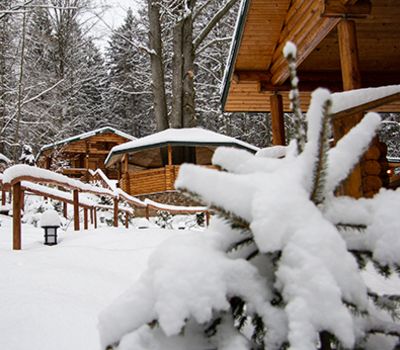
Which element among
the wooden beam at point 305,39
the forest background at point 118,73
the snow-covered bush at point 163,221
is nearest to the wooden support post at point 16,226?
the wooden beam at point 305,39

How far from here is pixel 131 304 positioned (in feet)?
3.44

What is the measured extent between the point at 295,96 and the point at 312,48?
227 inches

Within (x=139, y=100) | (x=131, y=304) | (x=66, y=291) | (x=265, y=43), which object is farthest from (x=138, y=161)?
A: (x=131, y=304)

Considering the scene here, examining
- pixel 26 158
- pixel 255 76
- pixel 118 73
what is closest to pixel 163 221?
pixel 26 158

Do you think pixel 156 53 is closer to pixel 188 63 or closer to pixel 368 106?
pixel 188 63

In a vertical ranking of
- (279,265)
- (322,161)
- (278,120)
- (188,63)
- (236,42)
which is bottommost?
(279,265)

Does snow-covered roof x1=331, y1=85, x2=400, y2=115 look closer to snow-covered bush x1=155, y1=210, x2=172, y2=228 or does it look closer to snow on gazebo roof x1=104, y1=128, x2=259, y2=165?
snow-covered bush x1=155, y1=210, x2=172, y2=228

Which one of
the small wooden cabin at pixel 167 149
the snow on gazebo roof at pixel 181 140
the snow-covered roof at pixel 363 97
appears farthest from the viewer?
the small wooden cabin at pixel 167 149

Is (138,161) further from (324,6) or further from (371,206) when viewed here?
(371,206)

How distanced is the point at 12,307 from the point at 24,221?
917 centimetres

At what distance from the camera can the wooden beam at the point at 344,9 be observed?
17.1 ft

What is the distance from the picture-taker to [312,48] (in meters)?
6.36

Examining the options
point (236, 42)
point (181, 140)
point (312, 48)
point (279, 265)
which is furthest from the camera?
point (181, 140)

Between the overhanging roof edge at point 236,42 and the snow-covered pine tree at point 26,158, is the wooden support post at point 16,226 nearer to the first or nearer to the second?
the overhanging roof edge at point 236,42
